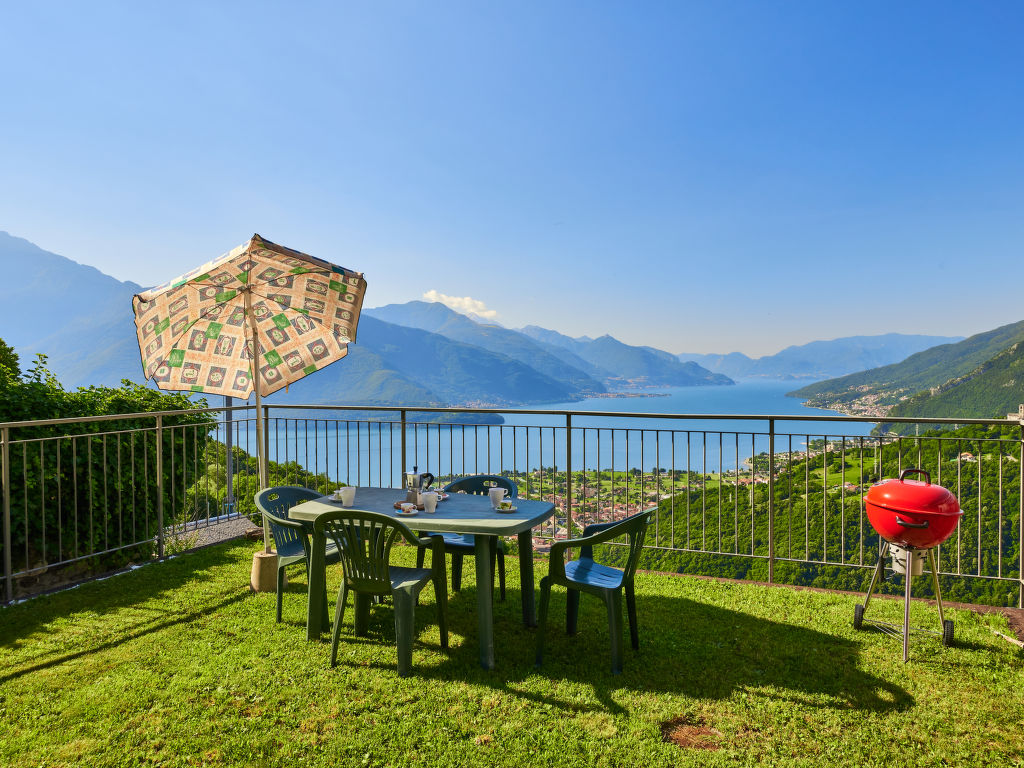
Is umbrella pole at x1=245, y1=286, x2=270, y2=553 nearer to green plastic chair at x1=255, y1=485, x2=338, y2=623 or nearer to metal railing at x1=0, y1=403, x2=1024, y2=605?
green plastic chair at x1=255, y1=485, x2=338, y2=623

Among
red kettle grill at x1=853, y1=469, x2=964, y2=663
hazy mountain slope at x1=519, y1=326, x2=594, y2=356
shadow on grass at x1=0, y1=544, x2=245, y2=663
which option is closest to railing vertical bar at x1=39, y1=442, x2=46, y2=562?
shadow on grass at x1=0, y1=544, x2=245, y2=663

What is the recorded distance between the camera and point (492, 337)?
134500mm

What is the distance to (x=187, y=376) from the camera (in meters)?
3.97

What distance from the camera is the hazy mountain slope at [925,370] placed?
108ft

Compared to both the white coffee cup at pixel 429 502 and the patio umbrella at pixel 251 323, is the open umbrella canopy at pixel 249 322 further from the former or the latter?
the white coffee cup at pixel 429 502

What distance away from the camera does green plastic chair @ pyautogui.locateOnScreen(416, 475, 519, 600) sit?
11.5ft

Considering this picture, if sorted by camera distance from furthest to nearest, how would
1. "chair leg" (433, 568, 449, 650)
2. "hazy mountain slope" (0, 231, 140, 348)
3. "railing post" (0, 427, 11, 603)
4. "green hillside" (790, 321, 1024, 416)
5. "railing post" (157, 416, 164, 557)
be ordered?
"hazy mountain slope" (0, 231, 140, 348) < "green hillside" (790, 321, 1024, 416) < "railing post" (157, 416, 164, 557) < "railing post" (0, 427, 11, 603) < "chair leg" (433, 568, 449, 650)

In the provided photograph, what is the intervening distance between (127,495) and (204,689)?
119 inches

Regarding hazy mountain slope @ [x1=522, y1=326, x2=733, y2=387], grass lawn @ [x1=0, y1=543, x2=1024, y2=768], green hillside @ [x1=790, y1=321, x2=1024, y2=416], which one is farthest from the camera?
hazy mountain slope @ [x1=522, y1=326, x2=733, y2=387]

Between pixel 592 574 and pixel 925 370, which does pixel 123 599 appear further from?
pixel 925 370

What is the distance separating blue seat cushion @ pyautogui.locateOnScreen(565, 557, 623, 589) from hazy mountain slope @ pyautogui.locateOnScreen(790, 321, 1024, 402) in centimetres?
3401

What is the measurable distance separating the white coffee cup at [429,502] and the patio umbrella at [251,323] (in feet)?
4.78

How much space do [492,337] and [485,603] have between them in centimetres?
13261

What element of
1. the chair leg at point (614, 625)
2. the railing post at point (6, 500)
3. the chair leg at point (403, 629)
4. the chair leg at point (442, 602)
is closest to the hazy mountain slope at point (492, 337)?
the railing post at point (6, 500)
